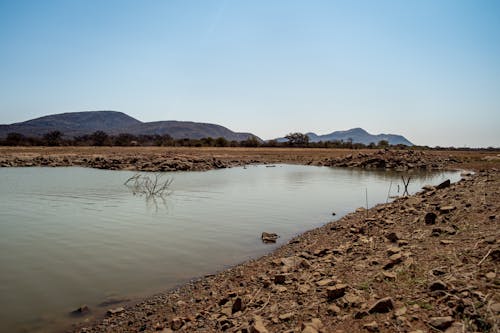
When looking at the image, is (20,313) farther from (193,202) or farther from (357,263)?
(193,202)

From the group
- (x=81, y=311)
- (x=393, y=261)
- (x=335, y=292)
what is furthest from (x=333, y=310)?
(x=81, y=311)

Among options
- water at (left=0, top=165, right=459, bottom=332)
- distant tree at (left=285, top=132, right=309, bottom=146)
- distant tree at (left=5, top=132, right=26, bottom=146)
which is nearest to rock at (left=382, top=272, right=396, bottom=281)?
water at (left=0, top=165, right=459, bottom=332)

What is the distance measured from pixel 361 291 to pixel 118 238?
6000 millimetres

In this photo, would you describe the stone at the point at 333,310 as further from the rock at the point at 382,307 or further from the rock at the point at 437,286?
the rock at the point at 437,286

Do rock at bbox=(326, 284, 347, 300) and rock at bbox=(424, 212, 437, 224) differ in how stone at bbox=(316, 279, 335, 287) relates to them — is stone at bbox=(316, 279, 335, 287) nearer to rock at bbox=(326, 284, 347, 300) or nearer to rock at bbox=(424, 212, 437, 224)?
rock at bbox=(326, 284, 347, 300)

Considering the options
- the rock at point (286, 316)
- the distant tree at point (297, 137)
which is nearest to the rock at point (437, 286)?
the rock at point (286, 316)

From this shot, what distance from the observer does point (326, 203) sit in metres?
13.4

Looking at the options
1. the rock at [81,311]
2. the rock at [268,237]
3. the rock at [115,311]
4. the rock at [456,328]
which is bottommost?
the rock at [81,311]

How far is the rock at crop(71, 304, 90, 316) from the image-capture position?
14.6ft

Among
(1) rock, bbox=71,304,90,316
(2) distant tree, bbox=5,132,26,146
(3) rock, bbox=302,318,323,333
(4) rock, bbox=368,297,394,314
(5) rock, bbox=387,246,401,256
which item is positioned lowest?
(1) rock, bbox=71,304,90,316

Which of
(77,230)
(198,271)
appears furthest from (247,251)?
(77,230)

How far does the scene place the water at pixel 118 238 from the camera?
5008mm

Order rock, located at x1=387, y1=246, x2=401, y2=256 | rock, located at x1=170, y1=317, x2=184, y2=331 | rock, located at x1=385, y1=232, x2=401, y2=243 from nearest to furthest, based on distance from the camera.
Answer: rock, located at x1=170, y1=317, x2=184, y2=331 < rock, located at x1=387, y1=246, x2=401, y2=256 < rock, located at x1=385, y1=232, x2=401, y2=243

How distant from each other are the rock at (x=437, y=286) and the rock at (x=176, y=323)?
9.36ft
